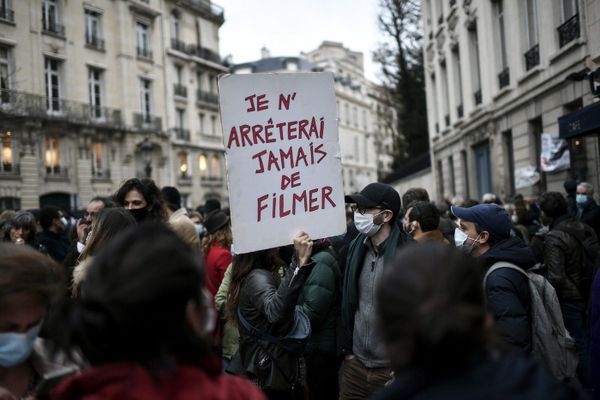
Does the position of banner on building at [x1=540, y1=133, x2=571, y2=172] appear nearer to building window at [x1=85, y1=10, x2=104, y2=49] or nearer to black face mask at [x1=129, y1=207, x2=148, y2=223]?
black face mask at [x1=129, y1=207, x2=148, y2=223]

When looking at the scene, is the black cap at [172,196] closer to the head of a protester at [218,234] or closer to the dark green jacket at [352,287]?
the head of a protester at [218,234]

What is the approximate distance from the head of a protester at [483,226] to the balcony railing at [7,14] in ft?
91.9

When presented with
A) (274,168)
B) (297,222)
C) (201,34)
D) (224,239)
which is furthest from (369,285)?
(201,34)

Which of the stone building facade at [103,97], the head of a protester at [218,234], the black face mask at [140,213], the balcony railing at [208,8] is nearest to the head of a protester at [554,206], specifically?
the head of a protester at [218,234]

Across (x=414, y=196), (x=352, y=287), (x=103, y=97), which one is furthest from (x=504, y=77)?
(x=103, y=97)

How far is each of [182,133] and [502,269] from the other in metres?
36.4

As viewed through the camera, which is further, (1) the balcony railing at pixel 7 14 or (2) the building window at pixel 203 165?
(2) the building window at pixel 203 165

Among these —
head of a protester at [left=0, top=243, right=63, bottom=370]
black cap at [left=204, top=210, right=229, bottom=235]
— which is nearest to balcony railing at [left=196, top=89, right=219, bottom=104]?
black cap at [left=204, top=210, right=229, bottom=235]

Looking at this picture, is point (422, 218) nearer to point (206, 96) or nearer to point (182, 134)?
point (182, 134)

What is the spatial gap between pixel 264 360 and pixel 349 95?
60.6 meters

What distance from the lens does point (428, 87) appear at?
2431 cm

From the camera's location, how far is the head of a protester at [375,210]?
386 cm

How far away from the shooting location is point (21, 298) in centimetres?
185

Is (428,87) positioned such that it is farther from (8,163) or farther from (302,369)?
(302,369)
